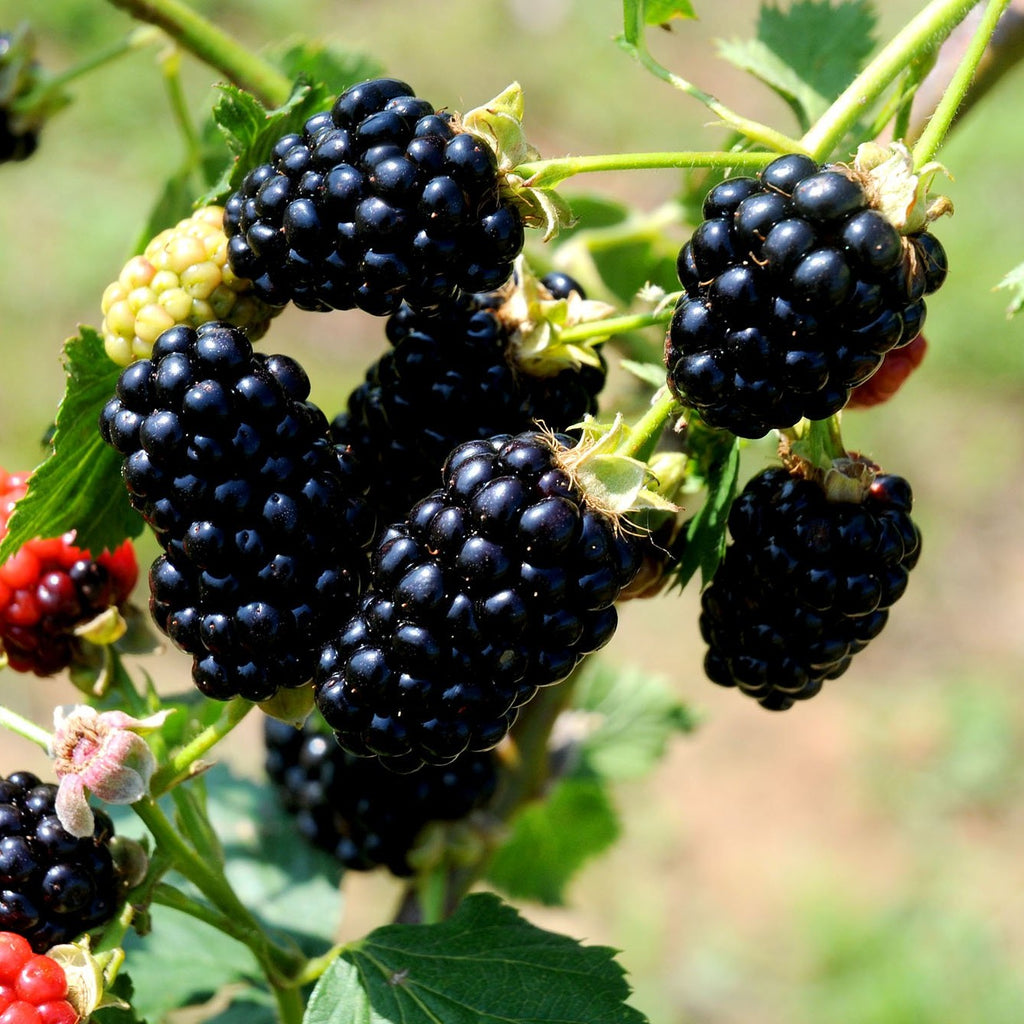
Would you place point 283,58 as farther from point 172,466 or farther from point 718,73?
point 718,73

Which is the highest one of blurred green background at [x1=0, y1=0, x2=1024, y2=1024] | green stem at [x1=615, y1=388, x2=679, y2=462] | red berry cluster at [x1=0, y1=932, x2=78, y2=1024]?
blurred green background at [x1=0, y1=0, x2=1024, y2=1024]

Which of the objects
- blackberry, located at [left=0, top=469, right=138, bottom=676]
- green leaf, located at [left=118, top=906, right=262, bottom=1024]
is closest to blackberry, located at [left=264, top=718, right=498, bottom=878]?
green leaf, located at [left=118, top=906, right=262, bottom=1024]

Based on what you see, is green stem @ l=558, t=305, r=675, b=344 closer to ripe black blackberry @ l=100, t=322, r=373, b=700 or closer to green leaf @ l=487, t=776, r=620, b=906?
ripe black blackberry @ l=100, t=322, r=373, b=700

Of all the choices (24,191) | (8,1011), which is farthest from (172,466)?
(24,191)

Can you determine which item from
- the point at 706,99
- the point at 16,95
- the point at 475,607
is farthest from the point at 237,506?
the point at 16,95

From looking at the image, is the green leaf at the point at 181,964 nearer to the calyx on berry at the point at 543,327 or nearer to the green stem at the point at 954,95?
the calyx on berry at the point at 543,327

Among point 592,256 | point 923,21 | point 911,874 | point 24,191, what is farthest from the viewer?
point 24,191

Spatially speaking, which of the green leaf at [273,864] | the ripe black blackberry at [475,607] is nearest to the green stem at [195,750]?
the ripe black blackberry at [475,607]
